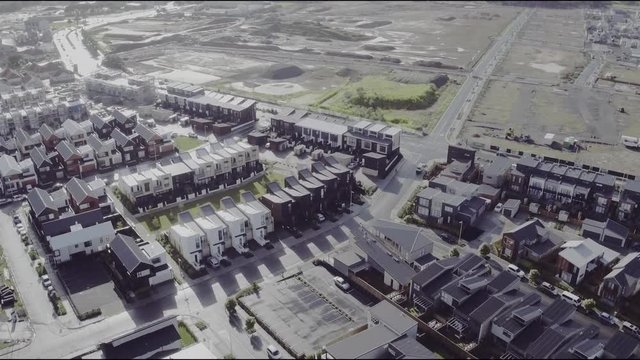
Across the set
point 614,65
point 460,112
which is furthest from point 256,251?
point 614,65

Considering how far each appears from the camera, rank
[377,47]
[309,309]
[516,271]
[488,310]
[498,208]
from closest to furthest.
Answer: [488,310] → [309,309] → [516,271] → [498,208] → [377,47]

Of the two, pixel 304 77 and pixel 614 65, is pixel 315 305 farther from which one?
pixel 614 65

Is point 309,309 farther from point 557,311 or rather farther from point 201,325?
point 557,311

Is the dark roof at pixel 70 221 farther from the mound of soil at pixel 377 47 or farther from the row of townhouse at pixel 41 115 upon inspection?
the mound of soil at pixel 377 47

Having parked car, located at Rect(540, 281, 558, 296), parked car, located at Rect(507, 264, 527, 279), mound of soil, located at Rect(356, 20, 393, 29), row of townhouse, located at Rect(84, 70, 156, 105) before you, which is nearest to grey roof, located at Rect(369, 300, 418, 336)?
parked car, located at Rect(507, 264, 527, 279)

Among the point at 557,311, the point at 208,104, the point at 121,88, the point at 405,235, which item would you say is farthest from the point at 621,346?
the point at 121,88

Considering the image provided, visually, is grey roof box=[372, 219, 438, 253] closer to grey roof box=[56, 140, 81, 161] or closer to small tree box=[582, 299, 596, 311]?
small tree box=[582, 299, 596, 311]
